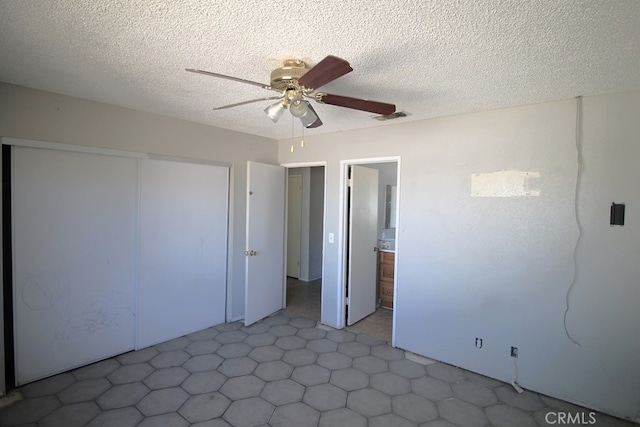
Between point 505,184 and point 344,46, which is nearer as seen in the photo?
point 344,46

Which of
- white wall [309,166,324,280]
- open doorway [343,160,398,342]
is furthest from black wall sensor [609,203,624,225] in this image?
white wall [309,166,324,280]

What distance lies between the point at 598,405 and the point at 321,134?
140 inches

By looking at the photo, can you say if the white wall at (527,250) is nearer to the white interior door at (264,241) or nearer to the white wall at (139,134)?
the white interior door at (264,241)

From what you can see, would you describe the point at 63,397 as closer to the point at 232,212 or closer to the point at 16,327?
the point at 16,327

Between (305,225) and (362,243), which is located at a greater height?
(305,225)

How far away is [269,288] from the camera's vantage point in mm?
4125

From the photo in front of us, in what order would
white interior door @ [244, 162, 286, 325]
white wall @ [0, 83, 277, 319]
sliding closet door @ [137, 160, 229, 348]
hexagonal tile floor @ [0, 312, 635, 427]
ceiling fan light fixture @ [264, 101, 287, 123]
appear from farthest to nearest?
white interior door @ [244, 162, 286, 325] < sliding closet door @ [137, 160, 229, 348] < white wall @ [0, 83, 277, 319] < hexagonal tile floor @ [0, 312, 635, 427] < ceiling fan light fixture @ [264, 101, 287, 123]

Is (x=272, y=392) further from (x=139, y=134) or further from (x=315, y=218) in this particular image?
(x=315, y=218)

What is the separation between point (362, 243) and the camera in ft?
13.3

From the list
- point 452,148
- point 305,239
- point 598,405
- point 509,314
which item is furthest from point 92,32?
point 305,239

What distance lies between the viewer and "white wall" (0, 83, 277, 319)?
8.01 ft

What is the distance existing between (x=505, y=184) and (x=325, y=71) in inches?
80.6

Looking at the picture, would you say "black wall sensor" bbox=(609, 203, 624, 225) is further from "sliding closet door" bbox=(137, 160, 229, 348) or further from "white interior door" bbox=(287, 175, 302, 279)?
"white interior door" bbox=(287, 175, 302, 279)
